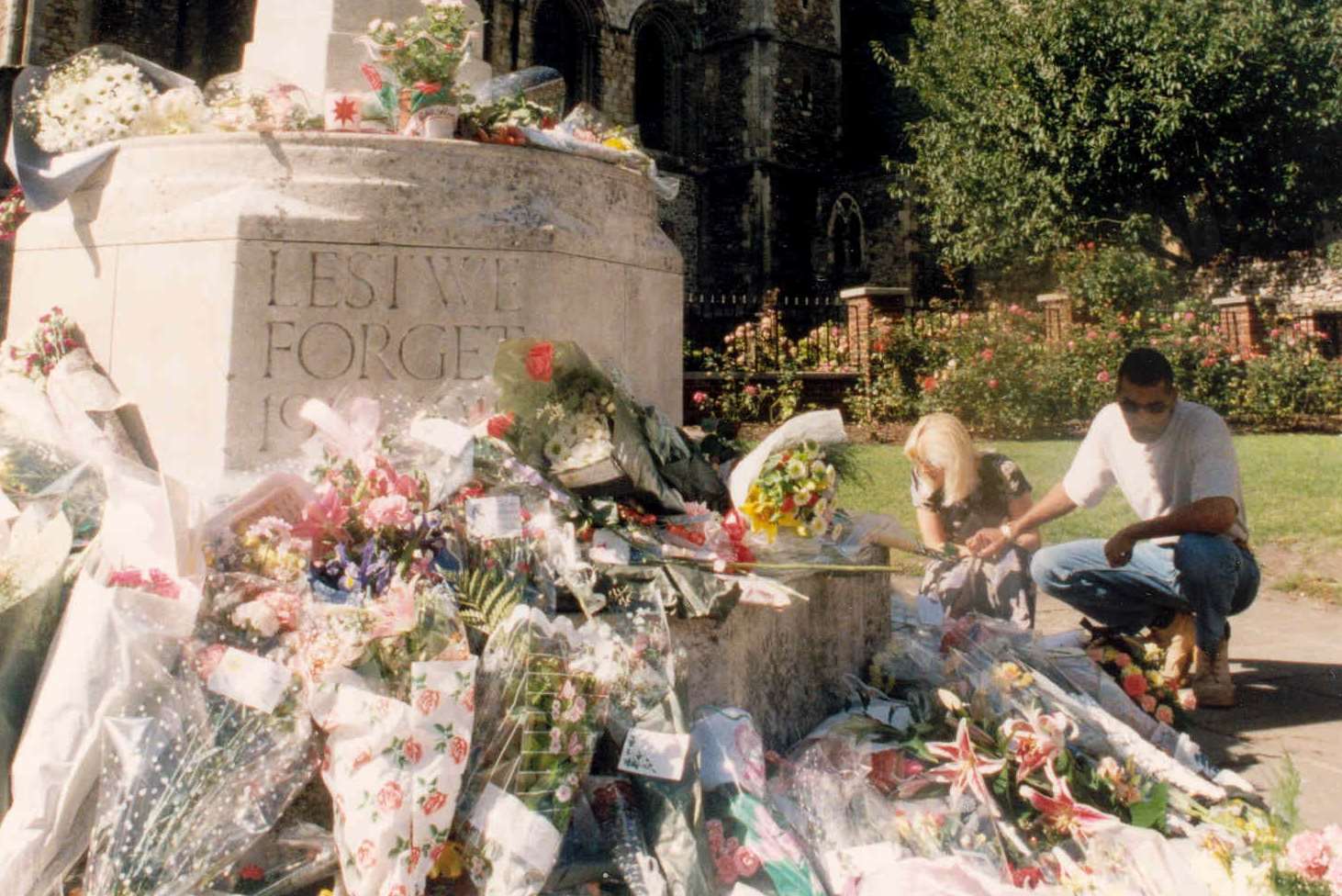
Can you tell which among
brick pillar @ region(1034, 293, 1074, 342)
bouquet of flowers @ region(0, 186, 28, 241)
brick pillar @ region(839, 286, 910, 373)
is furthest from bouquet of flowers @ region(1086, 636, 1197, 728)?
brick pillar @ region(1034, 293, 1074, 342)

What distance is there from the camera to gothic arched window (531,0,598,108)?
22.2m

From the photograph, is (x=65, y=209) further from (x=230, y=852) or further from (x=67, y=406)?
(x=230, y=852)

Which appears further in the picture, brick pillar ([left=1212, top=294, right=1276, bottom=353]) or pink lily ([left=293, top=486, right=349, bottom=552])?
brick pillar ([left=1212, top=294, right=1276, bottom=353])

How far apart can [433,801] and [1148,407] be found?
3259mm

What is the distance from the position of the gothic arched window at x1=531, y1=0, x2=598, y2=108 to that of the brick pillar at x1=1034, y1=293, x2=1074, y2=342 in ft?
32.9

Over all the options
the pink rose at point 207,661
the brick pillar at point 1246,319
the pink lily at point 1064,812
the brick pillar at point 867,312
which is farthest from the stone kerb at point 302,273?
the brick pillar at point 1246,319

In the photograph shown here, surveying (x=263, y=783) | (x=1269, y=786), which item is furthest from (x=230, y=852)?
(x=1269, y=786)

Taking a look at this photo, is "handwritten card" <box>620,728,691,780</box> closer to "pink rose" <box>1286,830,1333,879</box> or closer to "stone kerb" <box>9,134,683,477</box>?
"pink rose" <box>1286,830,1333,879</box>

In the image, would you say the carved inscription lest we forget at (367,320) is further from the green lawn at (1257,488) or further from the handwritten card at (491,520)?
the green lawn at (1257,488)

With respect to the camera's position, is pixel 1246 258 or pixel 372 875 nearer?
pixel 372 875

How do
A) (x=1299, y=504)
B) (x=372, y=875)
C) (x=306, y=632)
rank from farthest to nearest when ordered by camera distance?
(x=1299, y=504) < (x=306, y=632) < (x=372, y=875)

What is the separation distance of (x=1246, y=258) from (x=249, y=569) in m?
21.4

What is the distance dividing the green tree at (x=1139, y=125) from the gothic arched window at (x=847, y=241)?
3.02 meters

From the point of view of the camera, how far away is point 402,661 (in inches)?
104
